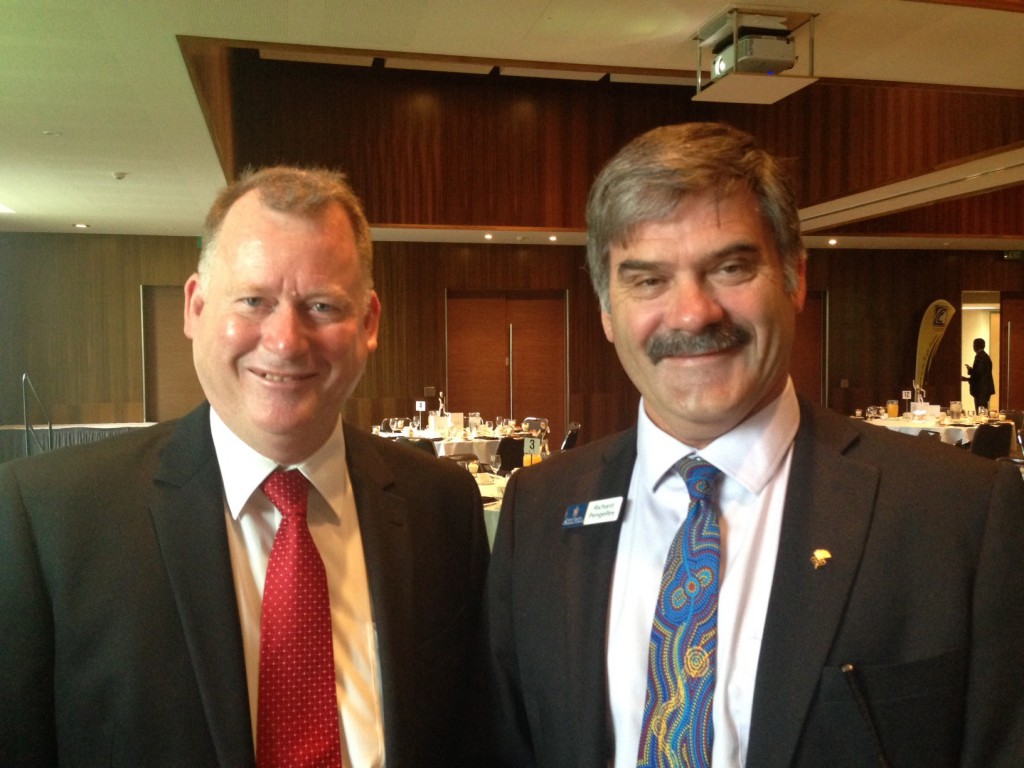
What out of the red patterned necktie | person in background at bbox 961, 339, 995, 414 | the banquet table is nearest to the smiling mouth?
the red patterned necktie

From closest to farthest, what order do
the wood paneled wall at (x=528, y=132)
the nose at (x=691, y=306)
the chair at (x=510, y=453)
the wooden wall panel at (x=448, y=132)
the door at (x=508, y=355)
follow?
1. the nose at (x=691, y=306)
2. the chair at (x=510, y=453)
3. the wooden wall panel at (x=448, y=132)
4. the wood paneled wall at (x=528, y=132)
5. the door at (x=508, y=355)

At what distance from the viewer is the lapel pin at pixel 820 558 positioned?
48.9 inches

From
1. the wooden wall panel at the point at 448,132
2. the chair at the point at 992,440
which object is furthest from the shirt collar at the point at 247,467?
the wooden wall panel at the point at 448,132

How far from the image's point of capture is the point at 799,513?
1.29 m

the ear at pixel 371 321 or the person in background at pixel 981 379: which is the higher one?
the ear at pixel 371 321

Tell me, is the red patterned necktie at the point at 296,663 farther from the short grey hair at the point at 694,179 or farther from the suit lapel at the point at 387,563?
the short grey hair at the point at 694,179

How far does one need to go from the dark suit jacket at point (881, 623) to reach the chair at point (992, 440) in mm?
6570

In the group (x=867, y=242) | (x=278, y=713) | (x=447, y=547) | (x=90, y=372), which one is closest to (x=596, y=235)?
(x=447, y=547)

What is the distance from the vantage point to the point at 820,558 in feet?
4.08

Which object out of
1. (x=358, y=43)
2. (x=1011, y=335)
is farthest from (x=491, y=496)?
(x=1011, y=335)

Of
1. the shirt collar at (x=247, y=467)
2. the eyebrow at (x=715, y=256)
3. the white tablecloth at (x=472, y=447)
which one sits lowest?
the white tablecloth at (x=472, y=447)

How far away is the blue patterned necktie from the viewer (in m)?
1.23

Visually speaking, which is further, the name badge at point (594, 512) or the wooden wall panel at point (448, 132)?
the wooden wall panel at point (448, 132)

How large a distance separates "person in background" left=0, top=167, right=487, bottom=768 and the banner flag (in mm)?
13073
